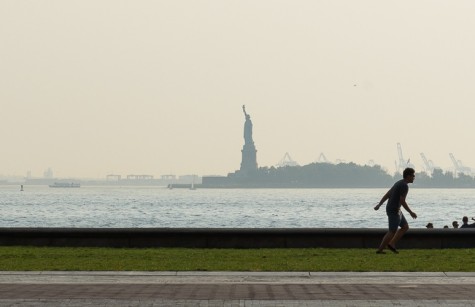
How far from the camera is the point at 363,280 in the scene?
14.6m

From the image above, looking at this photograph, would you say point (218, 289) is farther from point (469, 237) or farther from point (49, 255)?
point (469, 237)

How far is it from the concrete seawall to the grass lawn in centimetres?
59

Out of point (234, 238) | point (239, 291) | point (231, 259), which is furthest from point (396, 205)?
point (239, 291)

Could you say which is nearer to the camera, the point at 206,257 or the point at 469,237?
the point at 206,257

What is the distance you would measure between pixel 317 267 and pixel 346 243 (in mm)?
5088

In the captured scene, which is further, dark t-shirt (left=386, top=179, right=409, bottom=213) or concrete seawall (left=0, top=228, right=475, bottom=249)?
concrete seawall (left=0, top=228, right=475, bottom=249)

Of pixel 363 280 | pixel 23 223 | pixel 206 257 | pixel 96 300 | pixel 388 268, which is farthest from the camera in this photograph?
pixel 23 223

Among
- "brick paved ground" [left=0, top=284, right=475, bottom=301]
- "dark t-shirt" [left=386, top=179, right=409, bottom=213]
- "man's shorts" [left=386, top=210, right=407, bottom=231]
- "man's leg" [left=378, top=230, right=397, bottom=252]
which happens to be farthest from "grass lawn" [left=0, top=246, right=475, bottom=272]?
"brick paved ground" [left=0, top=284, right=475, bottom=301]

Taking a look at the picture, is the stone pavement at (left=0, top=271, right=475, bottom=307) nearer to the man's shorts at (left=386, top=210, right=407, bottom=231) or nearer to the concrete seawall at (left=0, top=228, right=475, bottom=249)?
the man's shorts at (left=386, top=210, right=407, bottom=231)

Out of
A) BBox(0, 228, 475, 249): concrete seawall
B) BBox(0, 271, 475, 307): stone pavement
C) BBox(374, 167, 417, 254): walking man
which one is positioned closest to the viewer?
BBox(0, 271, 475, 307): stone pavement

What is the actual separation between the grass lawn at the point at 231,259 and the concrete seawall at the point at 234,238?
1.93ft

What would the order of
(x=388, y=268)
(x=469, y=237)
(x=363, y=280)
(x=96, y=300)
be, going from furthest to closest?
(x=469, y=237) < (x=388, y=268) < (x=363, y=280) < (x=96, y=300)

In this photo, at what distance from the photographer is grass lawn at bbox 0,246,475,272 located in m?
16.9

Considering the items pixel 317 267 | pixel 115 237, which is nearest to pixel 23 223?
pixel 115 237
